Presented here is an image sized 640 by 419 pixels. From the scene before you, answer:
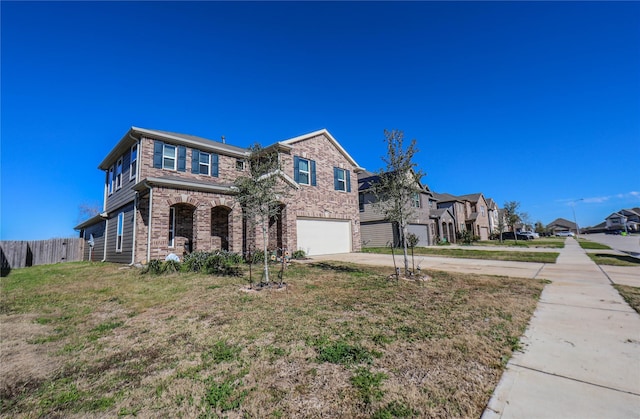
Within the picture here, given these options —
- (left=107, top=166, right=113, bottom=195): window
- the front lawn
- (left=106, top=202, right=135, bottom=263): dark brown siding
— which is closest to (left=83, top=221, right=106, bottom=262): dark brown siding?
(left=106, top=202, right=135, bottom=263): dark brown siding

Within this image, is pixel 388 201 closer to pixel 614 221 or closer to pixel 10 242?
pixel 10 242

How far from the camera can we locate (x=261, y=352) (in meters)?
3.41

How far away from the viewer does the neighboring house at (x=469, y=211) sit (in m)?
35.5

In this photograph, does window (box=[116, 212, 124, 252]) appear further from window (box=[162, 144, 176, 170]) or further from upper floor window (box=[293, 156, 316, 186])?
upper floor window (box=[293, 156, 316, 186])

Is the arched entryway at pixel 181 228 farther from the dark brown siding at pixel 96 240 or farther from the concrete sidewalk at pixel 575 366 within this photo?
the concrete sidewalk at pixel 575 366

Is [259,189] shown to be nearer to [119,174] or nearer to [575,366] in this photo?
[575,366]

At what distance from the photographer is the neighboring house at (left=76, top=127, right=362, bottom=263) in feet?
38.5

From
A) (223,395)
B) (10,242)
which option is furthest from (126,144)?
(223,395)

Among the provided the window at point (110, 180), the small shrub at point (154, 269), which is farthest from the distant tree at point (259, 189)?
the window at point (110, 180)

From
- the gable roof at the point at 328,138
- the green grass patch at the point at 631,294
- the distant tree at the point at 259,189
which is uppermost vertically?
the gable roof at the point at 328,138

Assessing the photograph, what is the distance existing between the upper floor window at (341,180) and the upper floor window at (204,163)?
773 centimetres

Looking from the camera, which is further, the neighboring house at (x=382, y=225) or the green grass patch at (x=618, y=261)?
the neighboring house at (x=382, y=225)

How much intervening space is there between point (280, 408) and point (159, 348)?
226cm

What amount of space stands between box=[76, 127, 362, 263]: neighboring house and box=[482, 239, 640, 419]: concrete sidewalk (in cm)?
918
